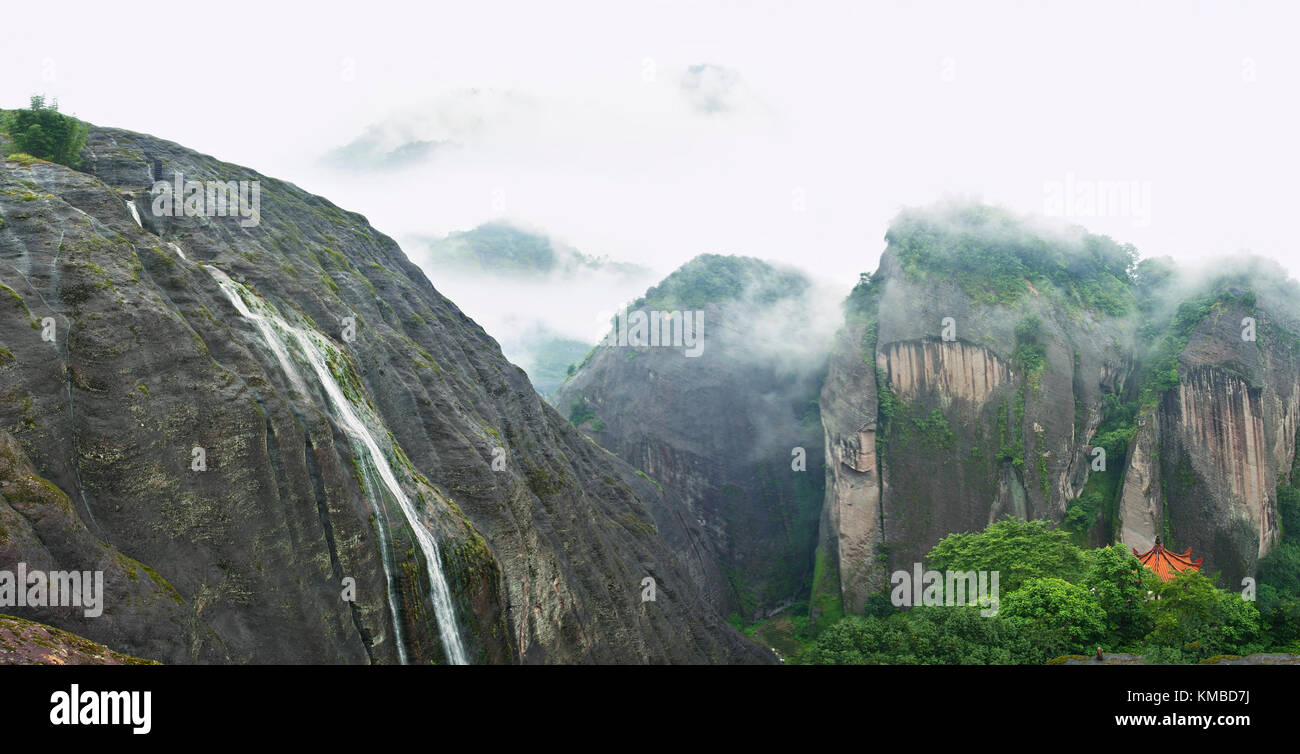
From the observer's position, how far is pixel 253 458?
1491 cm

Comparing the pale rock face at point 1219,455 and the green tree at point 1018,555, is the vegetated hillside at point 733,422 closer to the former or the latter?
the green tree at point 1018,555

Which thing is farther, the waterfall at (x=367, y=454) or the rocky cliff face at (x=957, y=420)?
the rocky cliff face at (x=957, y=420)

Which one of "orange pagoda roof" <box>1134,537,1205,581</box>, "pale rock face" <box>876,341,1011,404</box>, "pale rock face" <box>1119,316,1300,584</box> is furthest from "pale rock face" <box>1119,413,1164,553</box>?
"pale rock face" <box>876,341,1011,404</box>

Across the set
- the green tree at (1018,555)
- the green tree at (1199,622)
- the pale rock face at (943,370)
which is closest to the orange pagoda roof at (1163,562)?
the green tree at (1018,555)

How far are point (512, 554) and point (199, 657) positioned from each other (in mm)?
10444

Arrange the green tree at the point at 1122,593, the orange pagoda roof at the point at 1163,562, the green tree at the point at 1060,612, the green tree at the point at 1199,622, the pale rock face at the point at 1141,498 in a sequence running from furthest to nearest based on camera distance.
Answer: the pale rock face at the point at 1141,498 → the orange pagoda roof at the point at 1163,562 → the green tree at the point at 1122,593 → the green tree at the point at 1060,612 → the green tree at the point at 1199,622

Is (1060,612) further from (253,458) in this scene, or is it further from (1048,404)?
(1048,404)

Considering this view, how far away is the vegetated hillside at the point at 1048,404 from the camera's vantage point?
144 feet

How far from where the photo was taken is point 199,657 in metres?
12.3

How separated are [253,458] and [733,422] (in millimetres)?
51882

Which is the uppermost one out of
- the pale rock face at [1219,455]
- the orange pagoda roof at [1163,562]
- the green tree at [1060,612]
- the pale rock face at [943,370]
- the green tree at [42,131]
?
the green tree at [42,131]

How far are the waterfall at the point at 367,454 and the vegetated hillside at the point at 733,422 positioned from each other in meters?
38.4

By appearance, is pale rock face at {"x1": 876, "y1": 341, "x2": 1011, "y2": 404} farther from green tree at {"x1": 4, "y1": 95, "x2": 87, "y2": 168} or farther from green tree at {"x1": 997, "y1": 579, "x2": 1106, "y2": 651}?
green tree at {"x1": 4, "y1": 95, "x2": 87, "y2": 168}
